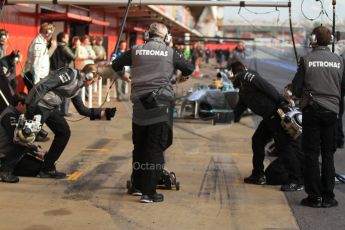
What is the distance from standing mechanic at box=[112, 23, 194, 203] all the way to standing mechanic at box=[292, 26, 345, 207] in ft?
4.05

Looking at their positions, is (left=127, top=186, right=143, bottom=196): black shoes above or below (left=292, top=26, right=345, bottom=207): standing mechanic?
below

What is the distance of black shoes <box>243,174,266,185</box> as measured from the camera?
711 centimetres

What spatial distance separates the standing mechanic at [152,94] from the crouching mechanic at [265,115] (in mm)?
1206

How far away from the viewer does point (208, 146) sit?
9.79m

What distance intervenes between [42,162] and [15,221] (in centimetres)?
191

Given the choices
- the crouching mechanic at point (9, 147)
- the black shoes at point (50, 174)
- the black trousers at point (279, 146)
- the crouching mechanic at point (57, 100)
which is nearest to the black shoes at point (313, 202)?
the black trousers at point (279, 146)

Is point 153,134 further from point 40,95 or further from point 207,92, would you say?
point 207,92

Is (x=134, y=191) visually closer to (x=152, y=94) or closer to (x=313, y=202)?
(x=152, y=94)

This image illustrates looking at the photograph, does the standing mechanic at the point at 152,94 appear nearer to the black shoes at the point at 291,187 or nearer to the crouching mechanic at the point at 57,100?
the crouching mechanic at the point at 57,100

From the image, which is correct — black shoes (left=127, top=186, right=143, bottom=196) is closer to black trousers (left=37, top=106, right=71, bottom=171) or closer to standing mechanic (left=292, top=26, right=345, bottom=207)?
black trousers (left=37, top=106, right=71, bottom=171)

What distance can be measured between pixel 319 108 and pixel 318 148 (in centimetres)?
43

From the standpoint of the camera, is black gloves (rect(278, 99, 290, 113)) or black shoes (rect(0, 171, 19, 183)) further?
black gloves (rect(278, 99, 290, 113))

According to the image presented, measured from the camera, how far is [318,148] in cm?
607

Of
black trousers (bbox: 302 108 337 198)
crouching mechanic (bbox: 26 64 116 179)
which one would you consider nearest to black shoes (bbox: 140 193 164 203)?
crouching mechanic (bbox: 26 64 116 179)
